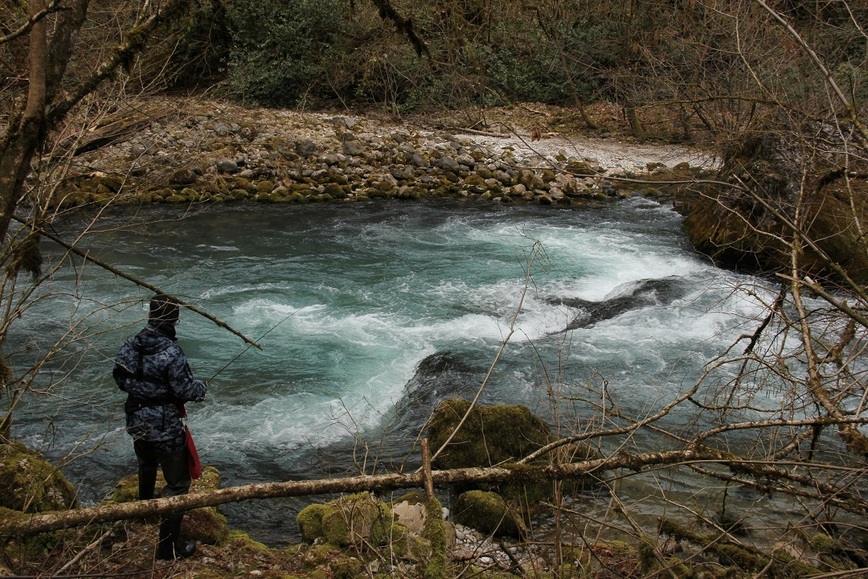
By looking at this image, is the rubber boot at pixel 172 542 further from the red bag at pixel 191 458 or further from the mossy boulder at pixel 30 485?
the mossy boulder at pixel 30 485

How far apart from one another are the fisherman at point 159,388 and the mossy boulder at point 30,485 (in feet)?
2.13

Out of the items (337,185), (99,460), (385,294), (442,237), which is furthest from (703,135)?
(99,460)

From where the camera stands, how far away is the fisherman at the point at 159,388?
13.7 ft

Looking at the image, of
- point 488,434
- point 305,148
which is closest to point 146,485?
point 488,434

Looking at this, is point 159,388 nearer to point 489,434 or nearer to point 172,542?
point 172,542

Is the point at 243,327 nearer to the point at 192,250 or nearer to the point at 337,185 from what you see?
the point at 192,250

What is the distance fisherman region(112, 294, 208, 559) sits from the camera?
13.7ft

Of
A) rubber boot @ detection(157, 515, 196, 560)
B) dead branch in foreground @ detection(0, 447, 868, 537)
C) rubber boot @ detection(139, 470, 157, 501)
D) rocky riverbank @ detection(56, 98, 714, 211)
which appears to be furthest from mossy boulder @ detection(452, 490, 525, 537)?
rocky riverbank @ detection(56, 98, 714, 211)

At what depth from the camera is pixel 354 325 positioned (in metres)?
9.02

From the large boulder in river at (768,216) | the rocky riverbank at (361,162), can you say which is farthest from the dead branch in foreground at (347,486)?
the rocky riverbank at (361,162)

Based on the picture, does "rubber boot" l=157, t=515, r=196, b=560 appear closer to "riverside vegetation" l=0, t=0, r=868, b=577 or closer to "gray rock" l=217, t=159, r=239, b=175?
"riverside vegetation" l=0, t=0, r=868, b=577

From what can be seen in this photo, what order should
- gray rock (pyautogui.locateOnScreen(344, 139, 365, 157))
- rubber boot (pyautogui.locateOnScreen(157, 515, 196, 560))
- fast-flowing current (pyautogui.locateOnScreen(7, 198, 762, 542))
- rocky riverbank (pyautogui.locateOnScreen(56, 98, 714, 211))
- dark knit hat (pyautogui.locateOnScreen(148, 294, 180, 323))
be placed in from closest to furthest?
dark knit hat (pyautogui.locateOnScreen(148, 294, 180, 323))
rubber boot (pyautogui.locateOnScreen(157, 515, 196, 560))
fast-flowing current (pyautogui.locateOnScreen(7, 198, 762, 542))
rocky riverbank (pyautogui.locateOnScreen(56, 98, 714, 211))
gray rock (pyautogui.locateOnScreen(344, 139, 365, 157))

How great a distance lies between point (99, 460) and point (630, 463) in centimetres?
454

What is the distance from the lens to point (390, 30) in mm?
18344
